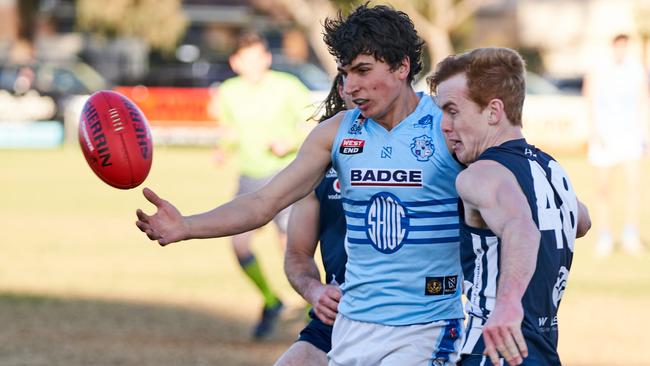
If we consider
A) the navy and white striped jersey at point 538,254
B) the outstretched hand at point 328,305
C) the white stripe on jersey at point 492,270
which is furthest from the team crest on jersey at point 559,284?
the outstretched hand at point 328,305

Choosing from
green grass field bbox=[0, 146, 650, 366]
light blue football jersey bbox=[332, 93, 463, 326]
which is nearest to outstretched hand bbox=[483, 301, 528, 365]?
light blue football jersey bbox=[332, 93, 463, 326]

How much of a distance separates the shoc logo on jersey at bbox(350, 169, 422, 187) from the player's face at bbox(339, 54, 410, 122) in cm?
22

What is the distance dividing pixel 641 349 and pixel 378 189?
4.99 m

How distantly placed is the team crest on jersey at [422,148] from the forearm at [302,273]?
0.87 m

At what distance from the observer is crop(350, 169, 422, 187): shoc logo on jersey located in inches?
195

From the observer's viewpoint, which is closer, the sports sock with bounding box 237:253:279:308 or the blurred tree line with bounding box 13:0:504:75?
the sports sock with bounding box 237:253:279:308

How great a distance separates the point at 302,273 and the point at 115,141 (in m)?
1.00

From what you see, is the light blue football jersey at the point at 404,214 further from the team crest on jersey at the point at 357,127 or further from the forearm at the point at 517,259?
the forearm at the point at 517,259

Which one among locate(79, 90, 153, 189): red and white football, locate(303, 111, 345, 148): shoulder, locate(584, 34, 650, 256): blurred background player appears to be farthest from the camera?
locate(584, 34, 650, 256): blurred background player

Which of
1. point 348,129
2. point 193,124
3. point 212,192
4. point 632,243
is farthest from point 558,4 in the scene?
point 348,129

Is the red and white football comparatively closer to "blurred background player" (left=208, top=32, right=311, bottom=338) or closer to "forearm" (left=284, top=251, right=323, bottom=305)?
"forearm" (left=284, top=251, right=323, bottom=305)

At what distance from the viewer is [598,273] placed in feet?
42.5

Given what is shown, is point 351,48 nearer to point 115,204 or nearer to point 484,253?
point 484,253

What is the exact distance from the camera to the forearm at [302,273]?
18.3ft
